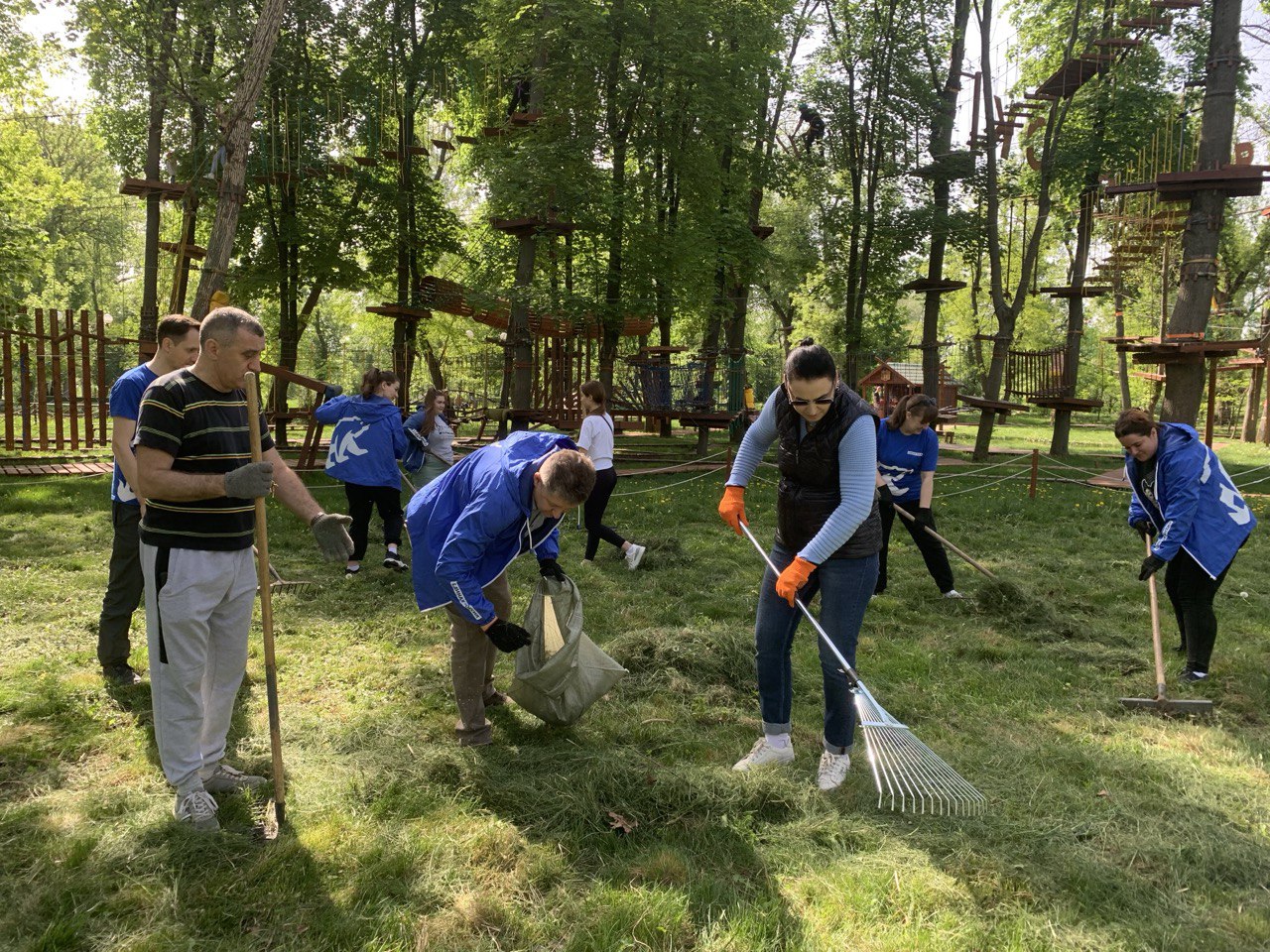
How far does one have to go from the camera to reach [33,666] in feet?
15.1

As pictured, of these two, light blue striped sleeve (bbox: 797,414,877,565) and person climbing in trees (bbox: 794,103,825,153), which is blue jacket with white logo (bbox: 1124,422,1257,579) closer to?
light blue striped sleeve (bbox: 797,414,877,565)

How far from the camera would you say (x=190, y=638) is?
117 inches

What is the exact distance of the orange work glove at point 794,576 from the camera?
3.35 metres

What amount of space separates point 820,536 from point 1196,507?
2.83 m

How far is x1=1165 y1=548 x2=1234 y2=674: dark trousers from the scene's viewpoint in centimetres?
492

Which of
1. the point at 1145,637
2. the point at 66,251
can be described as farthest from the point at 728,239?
the point at 66,251

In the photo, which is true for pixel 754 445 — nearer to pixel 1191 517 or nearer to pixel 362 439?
pixel 1191 517

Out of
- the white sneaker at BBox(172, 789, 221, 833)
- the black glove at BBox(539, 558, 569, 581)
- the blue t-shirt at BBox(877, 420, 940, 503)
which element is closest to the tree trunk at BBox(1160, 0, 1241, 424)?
the blue t-shirt at BBox(877, 420, 940, 503)

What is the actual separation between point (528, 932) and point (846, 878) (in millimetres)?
1086

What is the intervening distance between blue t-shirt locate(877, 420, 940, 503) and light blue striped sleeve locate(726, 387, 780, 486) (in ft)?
10.3

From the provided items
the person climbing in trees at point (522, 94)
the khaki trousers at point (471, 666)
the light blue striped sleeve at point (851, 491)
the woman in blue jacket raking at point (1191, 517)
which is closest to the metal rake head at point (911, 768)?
the light blue striped sleeve at point (851, 491)

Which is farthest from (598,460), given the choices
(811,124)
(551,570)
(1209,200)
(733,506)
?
(811,124)

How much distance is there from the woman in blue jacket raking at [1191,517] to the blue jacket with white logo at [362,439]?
525cm

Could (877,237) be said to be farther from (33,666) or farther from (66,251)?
(66,251)
